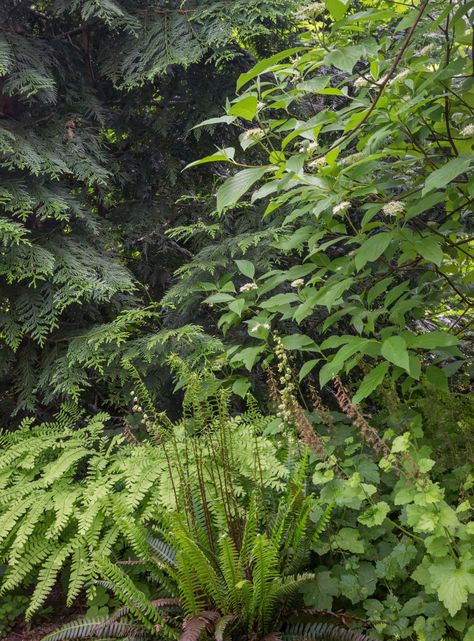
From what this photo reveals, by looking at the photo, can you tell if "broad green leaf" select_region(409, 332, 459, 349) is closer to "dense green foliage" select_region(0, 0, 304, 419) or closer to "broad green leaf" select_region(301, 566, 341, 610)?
"broad green leaf" select_region(301, 566, 341, 610)

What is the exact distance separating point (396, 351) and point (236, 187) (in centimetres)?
64

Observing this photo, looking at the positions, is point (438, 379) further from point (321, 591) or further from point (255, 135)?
point (255, 135)

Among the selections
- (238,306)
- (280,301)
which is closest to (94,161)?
(238,306)

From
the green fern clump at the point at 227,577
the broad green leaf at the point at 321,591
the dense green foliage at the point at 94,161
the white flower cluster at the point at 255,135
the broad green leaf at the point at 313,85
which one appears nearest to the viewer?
the broad green leaf at the point at 313,85

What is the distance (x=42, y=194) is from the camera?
2596 mm

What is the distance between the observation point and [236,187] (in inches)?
52.4

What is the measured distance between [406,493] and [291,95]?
51.6 inches

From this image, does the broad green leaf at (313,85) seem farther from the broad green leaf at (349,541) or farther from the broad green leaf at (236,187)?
the broad green leaf at (349,541)

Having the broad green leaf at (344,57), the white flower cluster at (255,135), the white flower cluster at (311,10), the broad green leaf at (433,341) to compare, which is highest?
the white flower cluster at (311,10)

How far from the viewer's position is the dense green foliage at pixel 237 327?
1619 mm

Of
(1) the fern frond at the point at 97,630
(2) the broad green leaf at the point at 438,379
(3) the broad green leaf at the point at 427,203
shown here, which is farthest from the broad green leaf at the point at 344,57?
(1) the fern frond at the point at 97,630

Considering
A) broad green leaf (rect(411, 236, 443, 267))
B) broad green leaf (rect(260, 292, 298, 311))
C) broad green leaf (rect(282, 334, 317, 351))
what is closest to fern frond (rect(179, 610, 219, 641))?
broad green leaf (rect(282, 334, 317, 351))

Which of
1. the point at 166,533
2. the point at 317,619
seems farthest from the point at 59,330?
the point at 317,619

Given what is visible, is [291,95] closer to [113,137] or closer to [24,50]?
[24,50]
